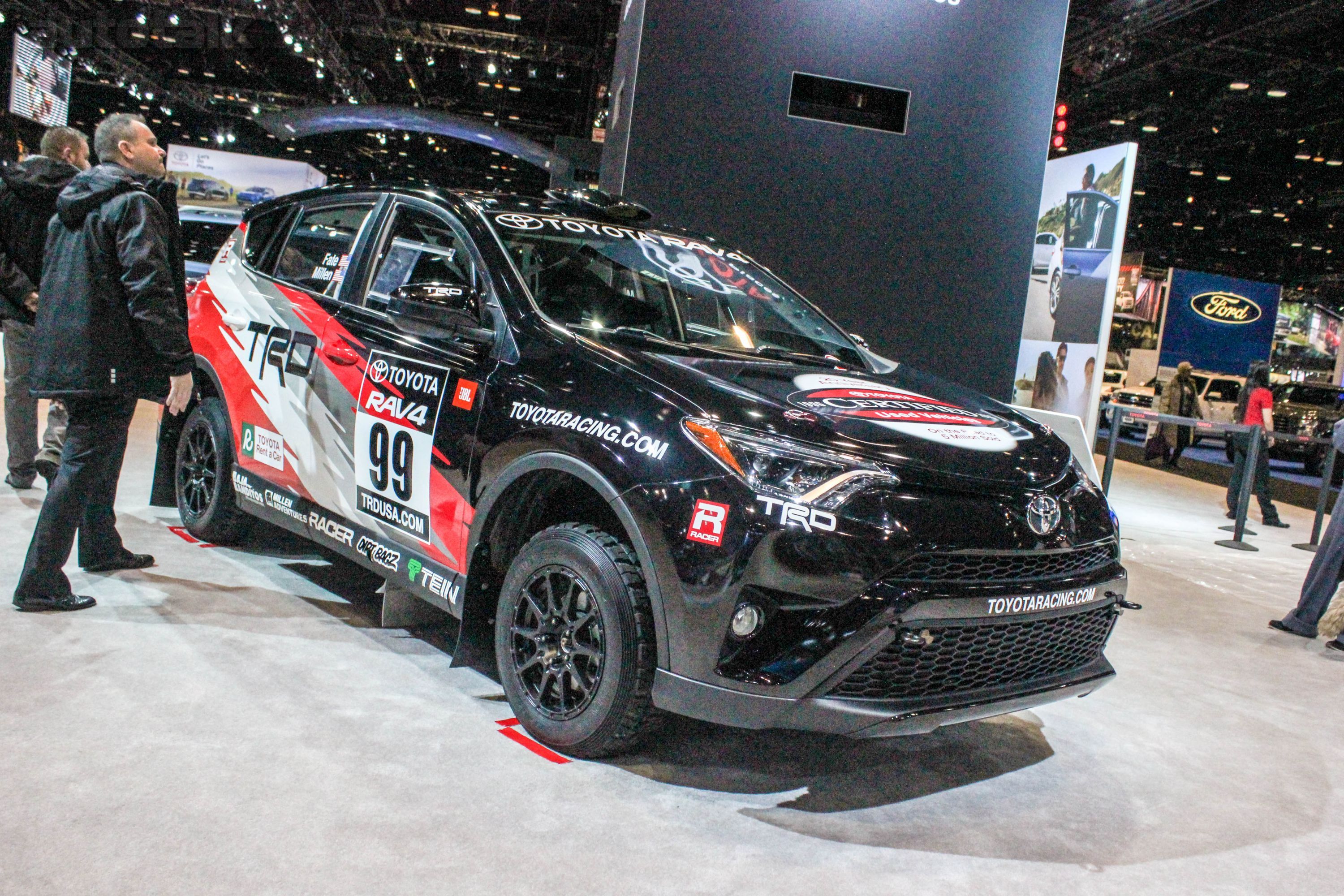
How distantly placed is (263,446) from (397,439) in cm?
107

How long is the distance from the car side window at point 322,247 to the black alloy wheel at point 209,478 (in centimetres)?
75

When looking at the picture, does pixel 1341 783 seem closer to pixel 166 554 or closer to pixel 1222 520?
pixel 166 554

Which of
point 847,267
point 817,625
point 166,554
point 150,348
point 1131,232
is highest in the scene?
point 1131,232

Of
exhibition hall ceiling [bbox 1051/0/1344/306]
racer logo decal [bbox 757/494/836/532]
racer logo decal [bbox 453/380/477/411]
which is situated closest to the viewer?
racer logo decal [bbox 757/494/836/532]

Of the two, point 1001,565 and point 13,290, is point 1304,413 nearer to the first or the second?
point 1001,565

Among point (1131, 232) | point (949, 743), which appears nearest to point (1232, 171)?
point (1131, 232)

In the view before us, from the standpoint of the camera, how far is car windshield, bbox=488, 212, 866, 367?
11.0 feet

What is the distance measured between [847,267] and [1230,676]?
3.22 meters

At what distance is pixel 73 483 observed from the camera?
3.76 m

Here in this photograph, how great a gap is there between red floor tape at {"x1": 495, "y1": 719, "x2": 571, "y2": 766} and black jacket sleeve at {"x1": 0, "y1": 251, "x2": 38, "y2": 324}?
389 cm

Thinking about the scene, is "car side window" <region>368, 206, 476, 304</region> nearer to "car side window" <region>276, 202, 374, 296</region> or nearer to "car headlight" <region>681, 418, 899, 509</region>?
"car side window" <region>276, 202, 374, 296</region>

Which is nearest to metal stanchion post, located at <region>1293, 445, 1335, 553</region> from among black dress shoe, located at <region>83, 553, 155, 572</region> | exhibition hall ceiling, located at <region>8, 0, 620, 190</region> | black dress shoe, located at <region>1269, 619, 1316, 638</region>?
black dress shoe, located at <region>1269, 619, 1316, 638</region>

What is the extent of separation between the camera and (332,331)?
3.79 m

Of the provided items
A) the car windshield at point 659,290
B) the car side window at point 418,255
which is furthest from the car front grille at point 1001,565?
the car side window at point 418,255
